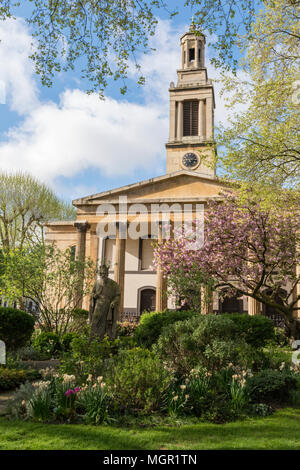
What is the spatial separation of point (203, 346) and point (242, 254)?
10.7 metres

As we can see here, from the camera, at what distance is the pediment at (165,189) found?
2872 cm

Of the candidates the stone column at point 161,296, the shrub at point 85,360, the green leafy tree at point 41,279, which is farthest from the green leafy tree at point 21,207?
the shrub at point 85,360

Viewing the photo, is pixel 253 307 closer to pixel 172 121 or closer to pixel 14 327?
pixel 14 327

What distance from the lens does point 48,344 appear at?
13.7 m

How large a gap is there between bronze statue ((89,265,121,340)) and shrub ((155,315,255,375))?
105 inches

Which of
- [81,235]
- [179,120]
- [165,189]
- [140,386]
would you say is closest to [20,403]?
[140,386]

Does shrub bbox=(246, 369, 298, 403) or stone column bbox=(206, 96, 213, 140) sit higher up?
stone column bbox=(206, 96, 213, 140)

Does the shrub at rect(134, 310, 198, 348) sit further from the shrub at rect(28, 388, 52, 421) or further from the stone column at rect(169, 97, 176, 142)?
the stone column at rect(169, 97, 176, 142)

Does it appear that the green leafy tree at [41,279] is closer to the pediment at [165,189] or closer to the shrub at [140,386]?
the shrub at [140,386]

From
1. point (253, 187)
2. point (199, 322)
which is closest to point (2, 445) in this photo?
point (199, 322)

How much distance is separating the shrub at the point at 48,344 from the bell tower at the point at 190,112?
2498cm

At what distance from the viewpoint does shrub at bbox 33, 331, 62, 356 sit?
13.4 m

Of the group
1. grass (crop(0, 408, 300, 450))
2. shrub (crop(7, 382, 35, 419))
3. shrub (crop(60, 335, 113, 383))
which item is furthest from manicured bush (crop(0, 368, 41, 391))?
grass (crop(0, 408, 300, 450))

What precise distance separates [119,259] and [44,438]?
23.9 metres
